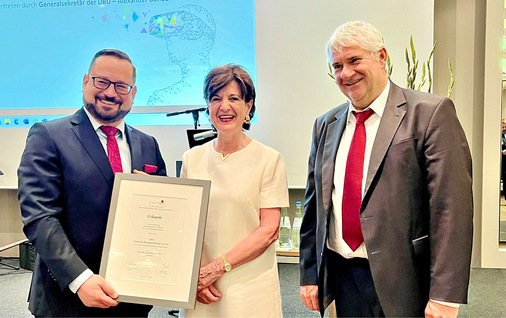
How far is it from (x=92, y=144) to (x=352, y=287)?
1.14 m

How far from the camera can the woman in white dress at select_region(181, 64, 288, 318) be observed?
1612mm

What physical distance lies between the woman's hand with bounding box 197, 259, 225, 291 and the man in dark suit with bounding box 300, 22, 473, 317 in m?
0.41

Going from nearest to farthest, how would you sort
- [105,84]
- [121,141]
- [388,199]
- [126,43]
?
[388,199], [105,84], [121,141], [126,43]

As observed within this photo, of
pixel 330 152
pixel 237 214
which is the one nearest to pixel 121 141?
pixel 237 214

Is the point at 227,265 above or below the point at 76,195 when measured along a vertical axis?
below

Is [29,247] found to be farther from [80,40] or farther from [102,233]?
[102,233]

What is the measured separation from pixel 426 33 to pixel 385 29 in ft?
1.21

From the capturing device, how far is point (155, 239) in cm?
148

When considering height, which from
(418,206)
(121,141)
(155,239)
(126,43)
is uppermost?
(126,43)

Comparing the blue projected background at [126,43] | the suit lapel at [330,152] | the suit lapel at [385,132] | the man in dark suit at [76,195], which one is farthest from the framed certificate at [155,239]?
the blue projected background at [126,43]

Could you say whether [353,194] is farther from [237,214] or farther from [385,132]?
[237,214]

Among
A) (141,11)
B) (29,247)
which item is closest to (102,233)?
(141,11)

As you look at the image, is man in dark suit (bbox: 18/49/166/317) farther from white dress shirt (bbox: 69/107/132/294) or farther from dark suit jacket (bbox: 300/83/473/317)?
dark suit jacket (bbox: 300/83/473/317)

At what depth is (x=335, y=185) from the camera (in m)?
1.61
